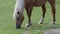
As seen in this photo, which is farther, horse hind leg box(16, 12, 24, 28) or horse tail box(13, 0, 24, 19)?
horse hind leg box(16, 12, 24, 28)

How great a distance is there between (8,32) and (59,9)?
5.97 meters

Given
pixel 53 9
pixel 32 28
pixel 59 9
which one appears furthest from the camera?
pixel 59 9

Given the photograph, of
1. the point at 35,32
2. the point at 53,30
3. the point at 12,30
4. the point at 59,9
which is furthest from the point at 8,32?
the point at 59,9

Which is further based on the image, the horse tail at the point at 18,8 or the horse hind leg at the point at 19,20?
the horse hind leg at the point at 19,20

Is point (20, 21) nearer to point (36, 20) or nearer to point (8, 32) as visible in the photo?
point (8, 32)

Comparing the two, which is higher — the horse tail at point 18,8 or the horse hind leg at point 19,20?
the horse tail at point 18,8

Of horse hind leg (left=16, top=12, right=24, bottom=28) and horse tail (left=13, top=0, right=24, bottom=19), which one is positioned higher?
horse tail (left=13, top=0, right=24, bottom=19)

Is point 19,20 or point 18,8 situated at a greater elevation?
point 18,8

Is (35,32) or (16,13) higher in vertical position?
(16,13)

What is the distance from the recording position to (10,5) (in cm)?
1750

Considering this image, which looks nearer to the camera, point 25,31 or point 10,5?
point 25,31

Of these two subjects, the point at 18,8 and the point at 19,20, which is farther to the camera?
the point at 19,20

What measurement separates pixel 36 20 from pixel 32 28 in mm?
1678

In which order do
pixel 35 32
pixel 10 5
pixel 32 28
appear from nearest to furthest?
pixel 35 32 → pixel 32 28 → pixel 10 5
